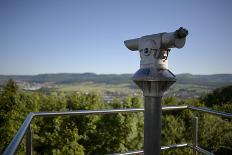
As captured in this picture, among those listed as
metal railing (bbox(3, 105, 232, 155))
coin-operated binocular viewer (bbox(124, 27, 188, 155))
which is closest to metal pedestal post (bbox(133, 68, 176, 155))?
coin-operated binocular viewer (bbox(124, 27, 188, 155))

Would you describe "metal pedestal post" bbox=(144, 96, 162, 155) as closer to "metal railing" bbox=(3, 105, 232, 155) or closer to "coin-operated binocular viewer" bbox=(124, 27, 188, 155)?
"coin-operated binocular viewer" bbox=(124, 27, 188, 155)

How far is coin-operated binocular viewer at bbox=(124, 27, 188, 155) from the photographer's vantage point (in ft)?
5.23

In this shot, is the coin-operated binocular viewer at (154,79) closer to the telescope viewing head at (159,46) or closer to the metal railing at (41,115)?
the telescope viewing head at (159,46)

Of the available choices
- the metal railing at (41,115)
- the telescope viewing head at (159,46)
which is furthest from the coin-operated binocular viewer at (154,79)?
the metal railing at (41,115)

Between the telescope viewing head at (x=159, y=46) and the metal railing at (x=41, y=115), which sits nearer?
the metal railing at (x=41, y=115)

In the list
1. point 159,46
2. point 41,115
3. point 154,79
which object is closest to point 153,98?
point 154,79

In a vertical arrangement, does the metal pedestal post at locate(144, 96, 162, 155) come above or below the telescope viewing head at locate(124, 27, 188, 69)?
below

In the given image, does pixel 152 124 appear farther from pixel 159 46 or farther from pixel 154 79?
pixel 159 46

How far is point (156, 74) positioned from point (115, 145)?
27178 millimetres

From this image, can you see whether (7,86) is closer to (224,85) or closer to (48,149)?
(48,149)

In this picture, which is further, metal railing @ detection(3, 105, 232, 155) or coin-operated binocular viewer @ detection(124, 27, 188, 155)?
coin-operated binocular viewer @ detection(124, 27, 188, 155)

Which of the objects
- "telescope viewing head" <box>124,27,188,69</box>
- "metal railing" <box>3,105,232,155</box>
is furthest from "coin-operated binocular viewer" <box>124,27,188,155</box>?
"metal railing" <box>3,105,232,155</box>

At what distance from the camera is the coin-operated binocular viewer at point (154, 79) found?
159 cm

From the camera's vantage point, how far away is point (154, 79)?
5.19 feet
